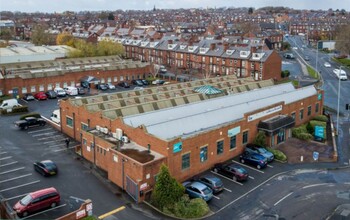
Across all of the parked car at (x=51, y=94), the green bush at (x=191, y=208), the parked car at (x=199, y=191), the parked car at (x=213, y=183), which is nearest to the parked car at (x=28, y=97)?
the parked car at (x=51, y=94)

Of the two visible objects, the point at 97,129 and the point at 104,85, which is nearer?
the point at 97,129

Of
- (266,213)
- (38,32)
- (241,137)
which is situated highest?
(38,32)

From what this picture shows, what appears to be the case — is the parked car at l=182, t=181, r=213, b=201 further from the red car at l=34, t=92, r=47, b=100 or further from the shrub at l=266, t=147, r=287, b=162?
the red car at l=34, t=92, r=47, b=100

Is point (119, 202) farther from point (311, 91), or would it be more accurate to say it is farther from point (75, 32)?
point (75, 32)

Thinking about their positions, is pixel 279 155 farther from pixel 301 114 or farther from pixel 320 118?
pixel 320 118

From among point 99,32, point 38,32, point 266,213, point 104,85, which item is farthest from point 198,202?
point 99,32

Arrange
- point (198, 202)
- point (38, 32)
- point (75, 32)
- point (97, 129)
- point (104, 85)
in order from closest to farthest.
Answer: point (198, 202), point (97, 129), point (104, 85), point (38, 32), point (75, 32)
